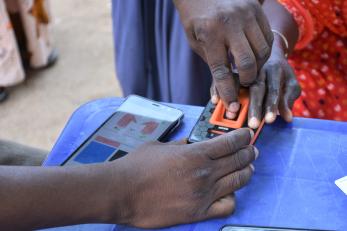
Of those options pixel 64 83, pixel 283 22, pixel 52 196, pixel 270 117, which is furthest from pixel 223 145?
pixel 64 83

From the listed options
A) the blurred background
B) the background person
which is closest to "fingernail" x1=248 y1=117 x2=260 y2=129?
the blurred background

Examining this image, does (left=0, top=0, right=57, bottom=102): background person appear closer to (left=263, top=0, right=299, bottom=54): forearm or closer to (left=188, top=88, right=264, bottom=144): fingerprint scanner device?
(left=263, top=0, right=299, bottom=54): forearm

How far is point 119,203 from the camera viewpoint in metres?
0.53

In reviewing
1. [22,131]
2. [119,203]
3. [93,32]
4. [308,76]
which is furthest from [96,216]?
[93,32]

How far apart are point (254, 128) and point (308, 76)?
0.32 m

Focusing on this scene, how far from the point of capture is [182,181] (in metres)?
0.55

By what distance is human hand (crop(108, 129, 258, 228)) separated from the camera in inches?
21.2

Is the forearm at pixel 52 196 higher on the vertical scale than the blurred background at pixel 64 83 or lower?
higher

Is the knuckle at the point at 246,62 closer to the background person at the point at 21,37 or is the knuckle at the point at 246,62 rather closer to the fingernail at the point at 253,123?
the fingernail at the point at 253,123

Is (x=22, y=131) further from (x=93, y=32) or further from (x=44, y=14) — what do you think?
(x=93, y=32)

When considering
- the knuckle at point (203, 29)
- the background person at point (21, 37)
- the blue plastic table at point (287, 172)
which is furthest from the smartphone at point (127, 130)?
the background person at point (21, 37)

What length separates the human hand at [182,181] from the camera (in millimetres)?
538

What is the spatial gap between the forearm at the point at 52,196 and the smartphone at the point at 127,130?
0.10 m

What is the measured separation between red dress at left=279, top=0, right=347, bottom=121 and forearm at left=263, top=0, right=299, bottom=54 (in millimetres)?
14
